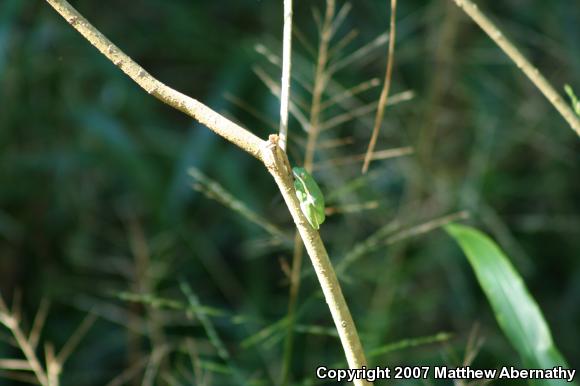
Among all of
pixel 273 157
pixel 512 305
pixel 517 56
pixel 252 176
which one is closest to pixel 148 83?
pixel 273 157

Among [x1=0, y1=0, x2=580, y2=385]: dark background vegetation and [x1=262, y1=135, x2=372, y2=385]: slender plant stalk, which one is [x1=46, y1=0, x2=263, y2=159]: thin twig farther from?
[x1=0, y1=0, x2=580, y2=385]: dark background vegetation

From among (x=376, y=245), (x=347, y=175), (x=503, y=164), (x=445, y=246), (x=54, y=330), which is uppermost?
(x=503, y=164)

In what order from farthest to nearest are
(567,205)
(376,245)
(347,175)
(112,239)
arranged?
(567,205) → (112,239) → (347,175) → (376,245)

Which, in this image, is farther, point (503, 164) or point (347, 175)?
point (503, 164)

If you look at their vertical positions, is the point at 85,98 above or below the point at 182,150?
above

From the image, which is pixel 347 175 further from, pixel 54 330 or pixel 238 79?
pixel 54 330

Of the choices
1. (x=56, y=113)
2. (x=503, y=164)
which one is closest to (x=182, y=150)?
(x=56, y=113)

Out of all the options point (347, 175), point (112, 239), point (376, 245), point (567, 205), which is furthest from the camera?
point (567, 205)

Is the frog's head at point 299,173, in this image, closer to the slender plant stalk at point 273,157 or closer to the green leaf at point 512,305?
the slender plant stalk at point 273,157
